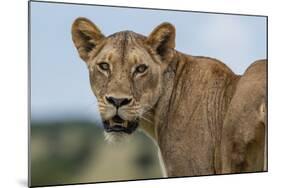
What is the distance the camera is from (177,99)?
10.9 ft

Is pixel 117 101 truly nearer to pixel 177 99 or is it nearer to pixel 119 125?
pixel 119 125

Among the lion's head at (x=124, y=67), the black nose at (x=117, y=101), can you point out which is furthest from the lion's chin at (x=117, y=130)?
the black nose at (x=117, y=101)

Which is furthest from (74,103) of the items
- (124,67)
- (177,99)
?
(177,99)

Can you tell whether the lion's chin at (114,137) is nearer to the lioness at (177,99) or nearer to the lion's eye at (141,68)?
the lioness at (177,99)

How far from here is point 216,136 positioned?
339 centimetres

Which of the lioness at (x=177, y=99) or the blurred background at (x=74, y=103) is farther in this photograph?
the lioness at (x=177, y=99)

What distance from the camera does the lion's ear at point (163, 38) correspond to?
3.23 metres

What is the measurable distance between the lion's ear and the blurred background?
0.11 feet

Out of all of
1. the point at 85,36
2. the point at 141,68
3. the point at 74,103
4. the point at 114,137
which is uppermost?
the point at 85,36

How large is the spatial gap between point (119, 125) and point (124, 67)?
0.34 metres

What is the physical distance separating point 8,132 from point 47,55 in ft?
1.55

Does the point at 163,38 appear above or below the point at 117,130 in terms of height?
above

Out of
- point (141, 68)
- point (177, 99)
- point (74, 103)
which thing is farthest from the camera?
point (177, 99)

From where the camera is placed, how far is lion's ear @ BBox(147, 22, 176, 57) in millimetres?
3231
